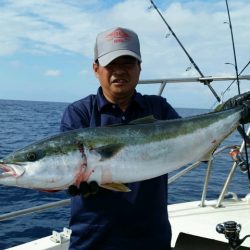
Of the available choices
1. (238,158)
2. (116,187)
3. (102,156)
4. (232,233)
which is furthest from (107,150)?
(238,158)

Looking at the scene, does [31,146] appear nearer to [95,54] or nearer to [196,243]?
[95,54]

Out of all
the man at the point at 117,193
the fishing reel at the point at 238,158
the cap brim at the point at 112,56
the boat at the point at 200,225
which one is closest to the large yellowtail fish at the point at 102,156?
the man at the point at 117,193

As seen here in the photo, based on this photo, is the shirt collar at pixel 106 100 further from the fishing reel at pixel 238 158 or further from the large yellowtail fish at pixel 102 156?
the fishing reel at pixel 238 158

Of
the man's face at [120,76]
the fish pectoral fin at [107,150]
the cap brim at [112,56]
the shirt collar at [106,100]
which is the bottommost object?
the fish pectoral fin at [107,150]

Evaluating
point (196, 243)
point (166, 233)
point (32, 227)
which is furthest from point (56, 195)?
point (166, 233)

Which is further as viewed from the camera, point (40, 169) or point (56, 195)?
point (56, 195)

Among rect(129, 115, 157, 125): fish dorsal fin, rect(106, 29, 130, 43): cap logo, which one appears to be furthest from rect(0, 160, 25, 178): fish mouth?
rect(106, 29, 130, 43): cap logo

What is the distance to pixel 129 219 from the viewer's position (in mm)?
2891

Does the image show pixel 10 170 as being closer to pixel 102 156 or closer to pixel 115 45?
pixel 102 156

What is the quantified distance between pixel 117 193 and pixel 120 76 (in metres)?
0.78

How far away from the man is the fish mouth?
1.36ft

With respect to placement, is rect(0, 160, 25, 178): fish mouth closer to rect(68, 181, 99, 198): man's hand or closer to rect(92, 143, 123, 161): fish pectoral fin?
rect(68, 181, 99, 198): man's hand

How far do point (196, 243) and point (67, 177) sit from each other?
2727mm

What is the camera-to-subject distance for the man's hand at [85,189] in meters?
2.67
